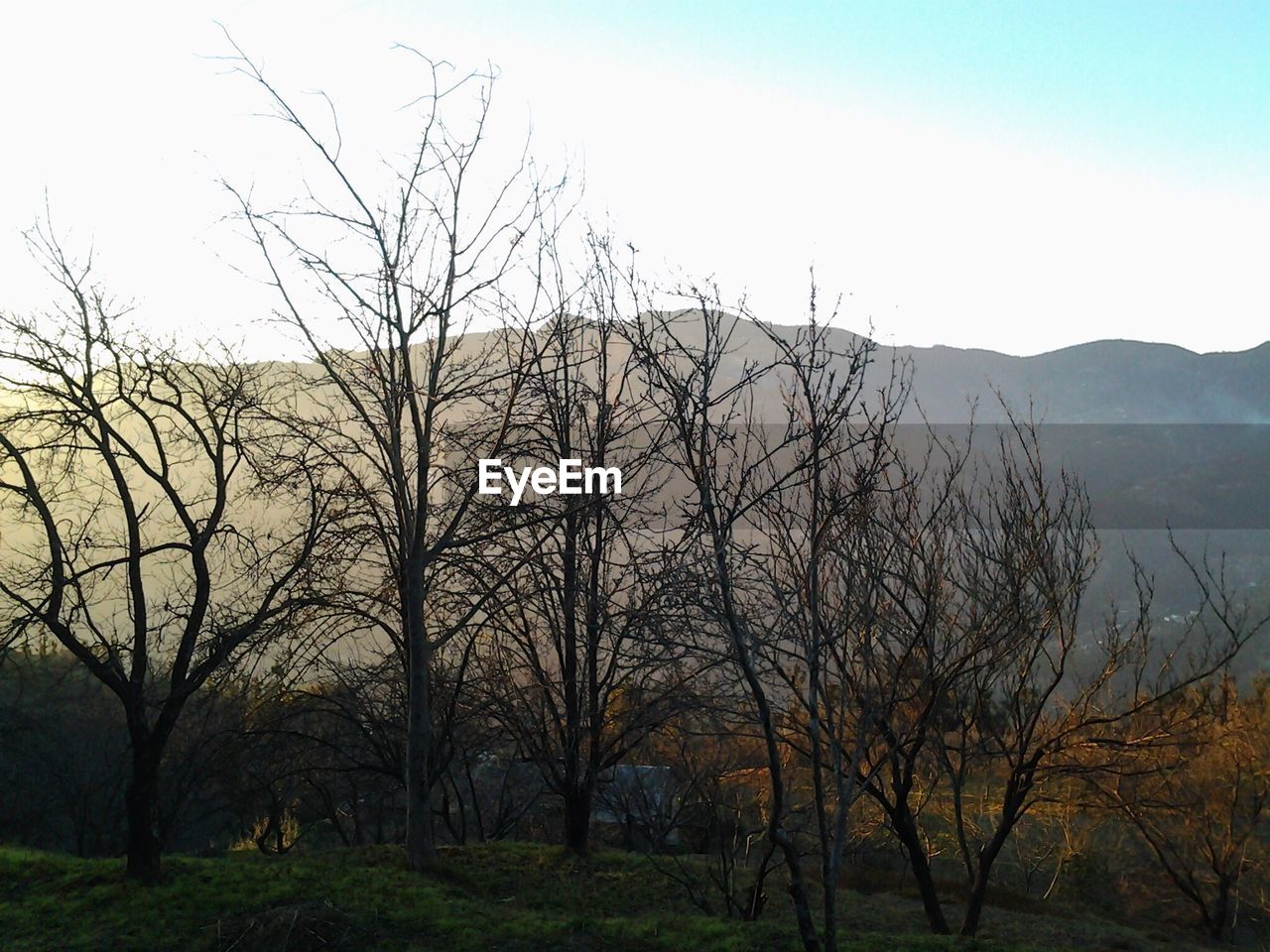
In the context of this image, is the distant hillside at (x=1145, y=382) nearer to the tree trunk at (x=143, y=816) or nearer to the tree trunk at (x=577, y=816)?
the tree trunk at (x=577, y=816)

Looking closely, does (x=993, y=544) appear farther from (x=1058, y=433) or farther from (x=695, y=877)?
(x=1058, y=433)

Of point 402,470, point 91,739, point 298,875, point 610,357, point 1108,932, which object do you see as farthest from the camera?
point 91,739

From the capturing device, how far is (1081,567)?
37.6 feet

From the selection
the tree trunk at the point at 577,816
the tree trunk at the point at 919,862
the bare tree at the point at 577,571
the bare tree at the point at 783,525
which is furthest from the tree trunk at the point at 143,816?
the tree trunk at the point at 919,862

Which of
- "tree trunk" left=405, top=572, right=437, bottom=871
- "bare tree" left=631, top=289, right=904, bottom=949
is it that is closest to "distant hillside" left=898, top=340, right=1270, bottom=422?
"tree trunk" left=405, top=572, right=437, bottom=871

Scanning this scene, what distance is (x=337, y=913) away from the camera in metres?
8.20

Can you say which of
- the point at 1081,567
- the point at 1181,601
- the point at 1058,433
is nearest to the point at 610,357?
the point at 1081,567

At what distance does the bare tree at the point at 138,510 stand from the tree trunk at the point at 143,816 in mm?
15

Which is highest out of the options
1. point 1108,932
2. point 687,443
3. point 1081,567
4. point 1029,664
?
point 687,443

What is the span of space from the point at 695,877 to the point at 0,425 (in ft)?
32.4

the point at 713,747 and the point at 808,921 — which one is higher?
the point at 808,921

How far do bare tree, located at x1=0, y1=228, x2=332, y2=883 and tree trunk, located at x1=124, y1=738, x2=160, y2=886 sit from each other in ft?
0.05

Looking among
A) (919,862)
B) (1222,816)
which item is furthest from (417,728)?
(1222,816)

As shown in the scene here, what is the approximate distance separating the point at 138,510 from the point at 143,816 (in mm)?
3304
